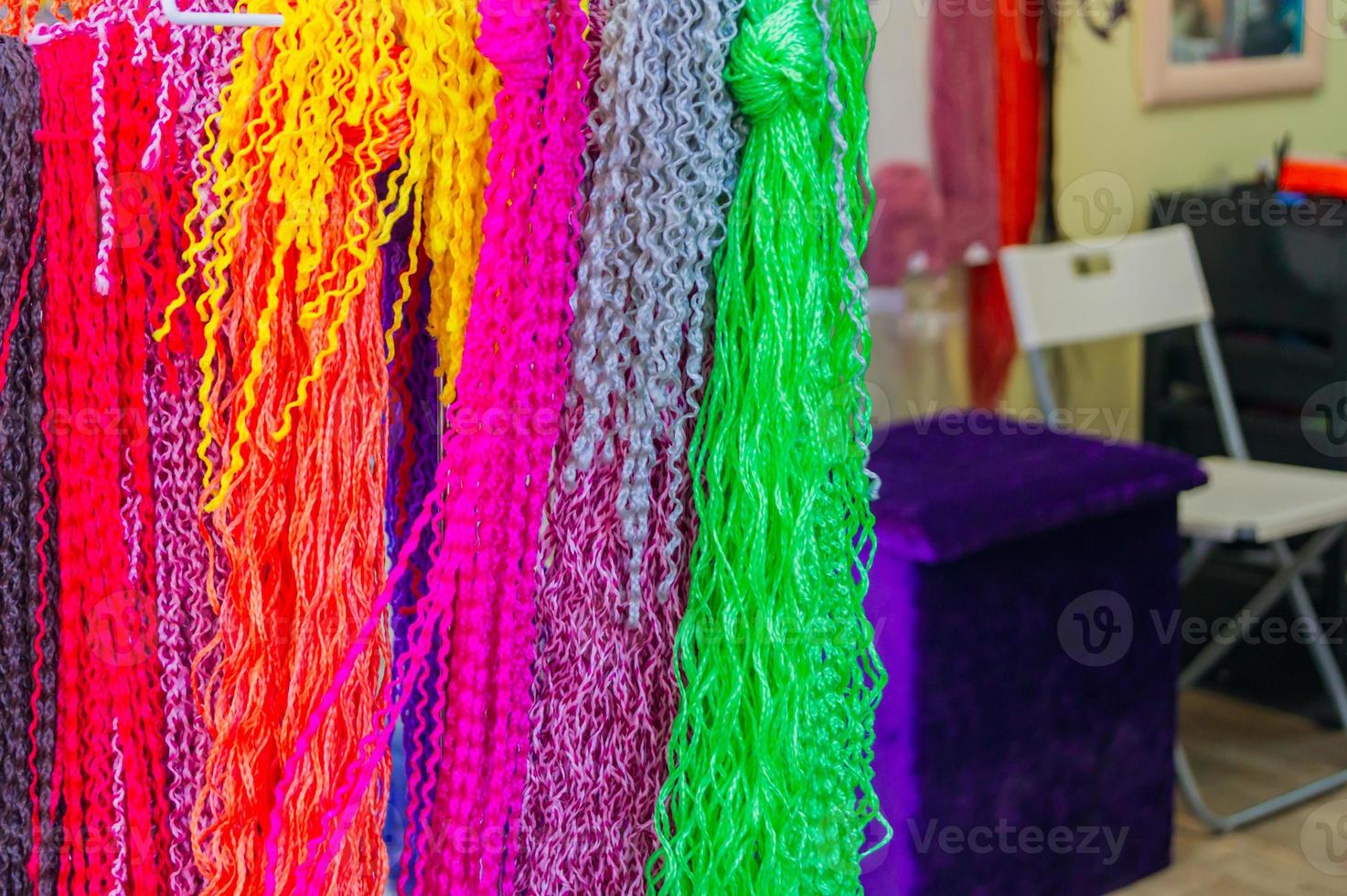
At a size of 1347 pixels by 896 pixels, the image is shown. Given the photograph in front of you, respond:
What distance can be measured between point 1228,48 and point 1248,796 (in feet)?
4.33

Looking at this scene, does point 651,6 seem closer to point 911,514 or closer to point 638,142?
point 638,142

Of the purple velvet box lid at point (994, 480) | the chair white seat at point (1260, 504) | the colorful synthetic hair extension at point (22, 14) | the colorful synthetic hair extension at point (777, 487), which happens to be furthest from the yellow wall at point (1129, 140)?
the colorful synthetic hair extension at point (22, 14)

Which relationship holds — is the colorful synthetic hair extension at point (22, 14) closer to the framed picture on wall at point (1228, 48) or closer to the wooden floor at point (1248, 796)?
the wooden floor at point (1248, 796)

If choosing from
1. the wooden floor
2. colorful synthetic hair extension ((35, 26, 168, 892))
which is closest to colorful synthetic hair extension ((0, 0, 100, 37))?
colorful synthetic hair extension ((35, 26, 168, 892))

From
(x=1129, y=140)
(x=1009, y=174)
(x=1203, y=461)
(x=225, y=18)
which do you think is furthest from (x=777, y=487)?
(x=1129, y=140)

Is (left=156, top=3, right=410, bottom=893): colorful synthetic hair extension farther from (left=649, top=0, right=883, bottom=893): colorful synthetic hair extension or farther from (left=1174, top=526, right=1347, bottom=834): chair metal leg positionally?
(left=1174, top=526, right=1347, bottom=834): chair metal leg

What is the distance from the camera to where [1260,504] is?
205 centimetres

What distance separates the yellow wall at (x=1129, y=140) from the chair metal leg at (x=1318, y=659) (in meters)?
0.52

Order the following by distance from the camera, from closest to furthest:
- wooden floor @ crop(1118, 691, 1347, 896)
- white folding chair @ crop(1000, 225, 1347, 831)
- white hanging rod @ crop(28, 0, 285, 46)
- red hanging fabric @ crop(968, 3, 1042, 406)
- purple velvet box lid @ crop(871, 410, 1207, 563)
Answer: white hanging rod @ crop(28, 0, 285, 46) → purple velvet box lid @ crop(871, 410, 1207, 563) → wooden floor @ crop(1118, 691, 1347, 896) → white folding chair @ crop(1000, 225, 1347, 831) → red hanging fabric @ crop(968, 3, 1042, 406)

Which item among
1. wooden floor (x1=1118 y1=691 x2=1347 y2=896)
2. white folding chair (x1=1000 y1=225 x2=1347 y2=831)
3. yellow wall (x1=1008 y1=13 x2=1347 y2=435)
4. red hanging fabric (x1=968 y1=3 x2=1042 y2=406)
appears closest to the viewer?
wooden floor (x1=1118 y1=691 x2=1347 y2=896)

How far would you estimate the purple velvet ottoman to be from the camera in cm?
153

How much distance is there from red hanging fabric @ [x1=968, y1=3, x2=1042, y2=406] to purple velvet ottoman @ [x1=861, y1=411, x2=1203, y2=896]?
0.49 m

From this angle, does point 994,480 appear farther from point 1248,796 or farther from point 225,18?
point 225,18

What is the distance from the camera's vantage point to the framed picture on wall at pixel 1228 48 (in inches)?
98.1
